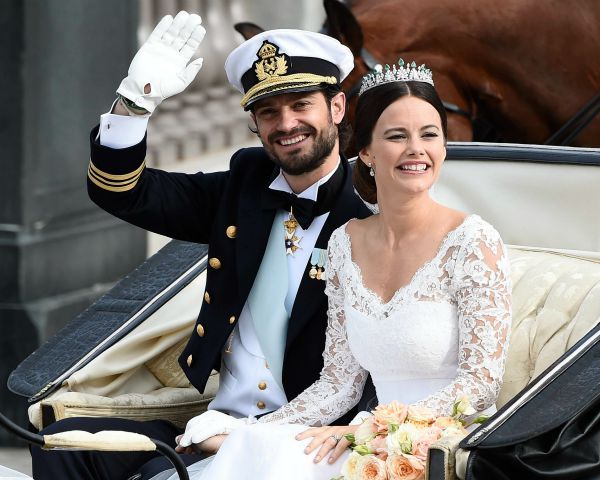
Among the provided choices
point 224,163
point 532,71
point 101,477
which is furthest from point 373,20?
point 224,163

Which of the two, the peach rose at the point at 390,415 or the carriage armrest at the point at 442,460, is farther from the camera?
the peach rose at the point at 390,415

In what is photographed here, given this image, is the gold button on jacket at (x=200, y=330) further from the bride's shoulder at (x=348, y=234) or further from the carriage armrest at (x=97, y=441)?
the carriage armrest at (x=97, y=441)

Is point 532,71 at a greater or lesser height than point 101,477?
greater

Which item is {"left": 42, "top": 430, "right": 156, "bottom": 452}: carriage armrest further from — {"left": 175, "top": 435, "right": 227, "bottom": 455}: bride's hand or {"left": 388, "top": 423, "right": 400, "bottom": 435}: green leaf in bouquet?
{"left": 175, "top": 435, "right": 227, "bottom": 455}: bride's hand

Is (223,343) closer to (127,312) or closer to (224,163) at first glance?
(127,312)

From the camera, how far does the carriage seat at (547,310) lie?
3055mm

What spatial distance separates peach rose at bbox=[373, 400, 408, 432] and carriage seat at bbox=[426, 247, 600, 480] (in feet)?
1.46

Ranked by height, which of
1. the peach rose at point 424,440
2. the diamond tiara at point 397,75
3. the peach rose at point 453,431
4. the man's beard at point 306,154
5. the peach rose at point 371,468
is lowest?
the peach rose at point 371,468

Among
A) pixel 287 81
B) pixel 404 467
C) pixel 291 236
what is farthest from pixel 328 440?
pixel 287 81

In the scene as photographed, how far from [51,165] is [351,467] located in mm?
2994

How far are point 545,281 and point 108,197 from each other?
96cm

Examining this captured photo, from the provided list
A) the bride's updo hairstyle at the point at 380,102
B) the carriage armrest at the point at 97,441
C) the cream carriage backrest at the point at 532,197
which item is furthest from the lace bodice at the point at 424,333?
the carriage armrest at the point at 97,441

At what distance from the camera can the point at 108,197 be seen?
334cm

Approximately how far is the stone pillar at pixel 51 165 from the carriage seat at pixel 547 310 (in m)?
2.37
